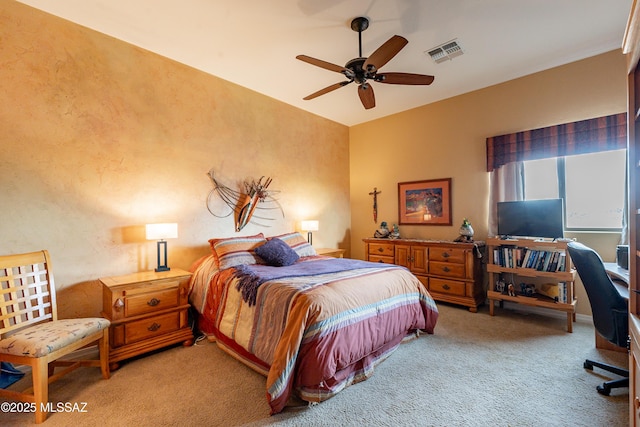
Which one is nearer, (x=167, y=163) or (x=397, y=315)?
(x=397, y=315)

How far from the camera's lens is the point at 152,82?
10.2ft

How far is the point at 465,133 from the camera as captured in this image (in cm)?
417

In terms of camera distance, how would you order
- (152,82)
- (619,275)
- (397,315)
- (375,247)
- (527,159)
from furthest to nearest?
(375,247)
(527,159)
(152,82)
(397,315)
(619,275)

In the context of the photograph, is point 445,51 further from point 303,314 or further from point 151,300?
point 151,300

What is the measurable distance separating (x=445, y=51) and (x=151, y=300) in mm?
3950

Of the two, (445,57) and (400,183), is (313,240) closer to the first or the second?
(400,183)

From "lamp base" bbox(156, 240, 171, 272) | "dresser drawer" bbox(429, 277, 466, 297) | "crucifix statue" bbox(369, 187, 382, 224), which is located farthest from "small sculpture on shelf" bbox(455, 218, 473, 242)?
"lamp base" bbox(156, 240, 171, 272)

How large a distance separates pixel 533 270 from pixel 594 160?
1.46 metres

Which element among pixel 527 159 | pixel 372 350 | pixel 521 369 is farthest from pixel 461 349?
pixel 527 159

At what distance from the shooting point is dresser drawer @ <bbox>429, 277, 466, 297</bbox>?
12.4ft

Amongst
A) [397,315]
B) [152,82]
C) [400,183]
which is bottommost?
[397,315]

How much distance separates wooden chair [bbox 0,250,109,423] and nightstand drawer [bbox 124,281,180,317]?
27cm

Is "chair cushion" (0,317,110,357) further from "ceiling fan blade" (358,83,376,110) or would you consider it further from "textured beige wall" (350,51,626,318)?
"textured beige wall" (350,51,626,318)

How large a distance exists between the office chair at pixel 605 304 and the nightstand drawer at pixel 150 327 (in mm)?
3484
